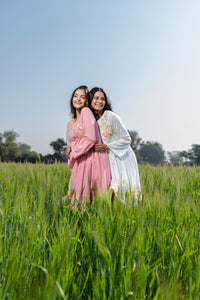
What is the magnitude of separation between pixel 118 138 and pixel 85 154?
1.27 ft

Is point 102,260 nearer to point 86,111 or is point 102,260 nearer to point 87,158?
point 87,158

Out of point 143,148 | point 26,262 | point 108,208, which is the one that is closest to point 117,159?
point 108,208

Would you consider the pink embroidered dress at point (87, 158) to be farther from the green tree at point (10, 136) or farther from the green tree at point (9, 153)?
the green tree at point (10, 136)

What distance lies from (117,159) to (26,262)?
1678mm

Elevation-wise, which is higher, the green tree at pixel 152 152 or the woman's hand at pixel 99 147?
the green tree at pixel 152 152

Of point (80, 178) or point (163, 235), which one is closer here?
point (163, 235)

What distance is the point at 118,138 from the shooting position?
9.12 ft

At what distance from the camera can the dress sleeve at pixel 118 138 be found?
2668 mm

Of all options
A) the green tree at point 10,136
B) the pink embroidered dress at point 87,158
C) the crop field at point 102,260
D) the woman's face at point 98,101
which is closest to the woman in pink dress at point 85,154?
the pink embroidered dress at point 87,158

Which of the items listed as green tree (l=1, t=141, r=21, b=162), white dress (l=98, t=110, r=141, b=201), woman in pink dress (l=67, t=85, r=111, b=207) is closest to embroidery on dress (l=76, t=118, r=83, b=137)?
woman in pink dress (l=67, t=85, r=111, b=207)

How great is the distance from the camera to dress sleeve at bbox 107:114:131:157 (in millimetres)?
2668

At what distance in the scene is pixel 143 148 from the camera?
72.2 m

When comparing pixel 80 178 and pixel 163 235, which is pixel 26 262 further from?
pixel 80 178

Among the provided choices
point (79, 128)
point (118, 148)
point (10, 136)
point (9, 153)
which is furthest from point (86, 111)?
point (10, 136)
